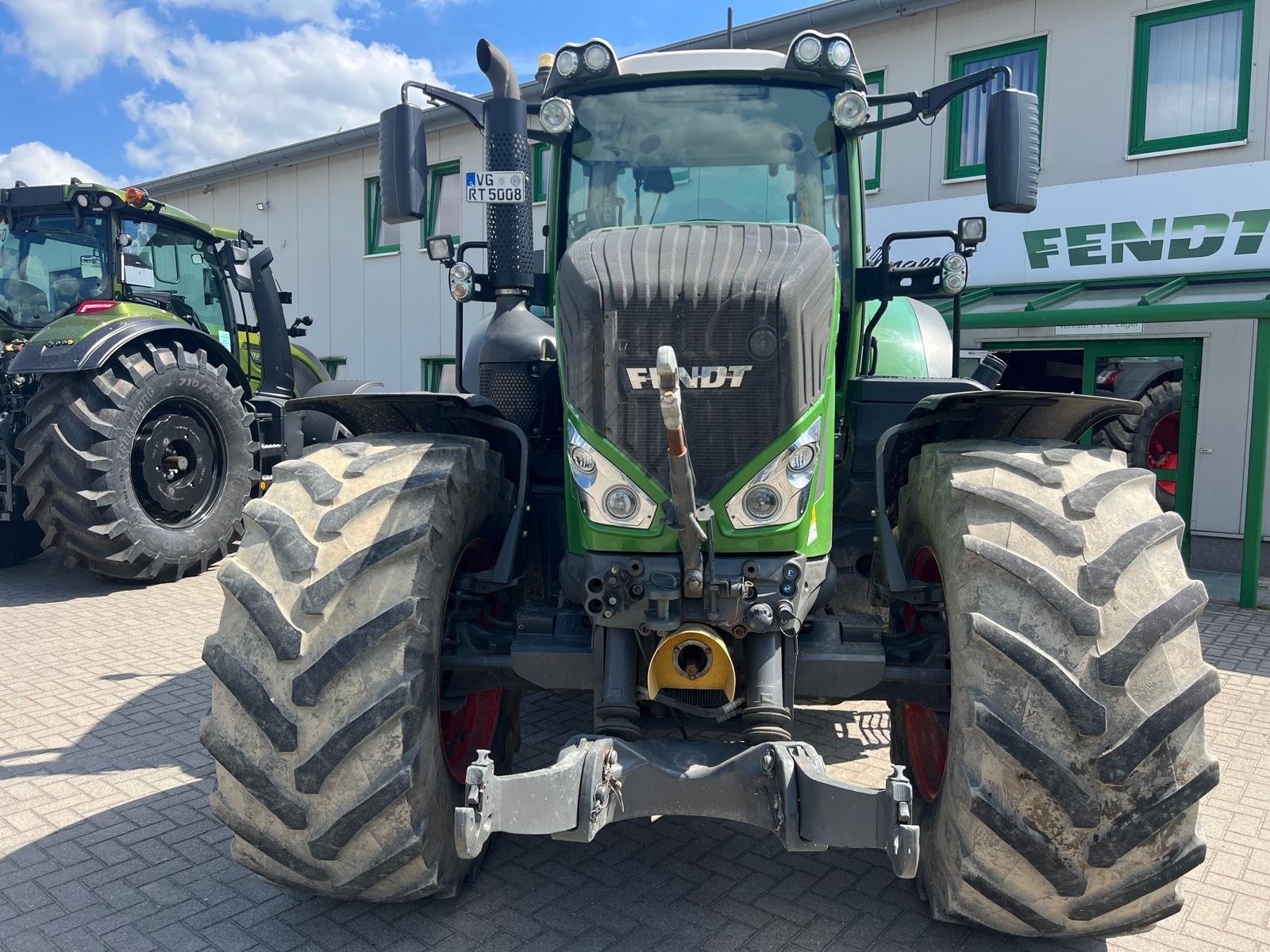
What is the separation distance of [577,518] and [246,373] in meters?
7.75

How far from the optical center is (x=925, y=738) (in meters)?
3.43

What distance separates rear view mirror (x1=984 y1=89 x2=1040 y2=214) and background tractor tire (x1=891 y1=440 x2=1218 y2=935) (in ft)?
4.59

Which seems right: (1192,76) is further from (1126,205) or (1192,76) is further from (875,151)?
(875,151)

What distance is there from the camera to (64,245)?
8.33 meters

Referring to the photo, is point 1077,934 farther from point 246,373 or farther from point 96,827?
point 246,373

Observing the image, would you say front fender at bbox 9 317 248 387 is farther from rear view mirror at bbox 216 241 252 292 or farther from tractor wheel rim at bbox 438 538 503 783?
tractor wheel rim at bbox 438 538 503 783

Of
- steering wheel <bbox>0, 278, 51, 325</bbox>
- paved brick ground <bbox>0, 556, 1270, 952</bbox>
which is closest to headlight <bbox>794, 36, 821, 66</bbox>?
paved brick ground <bbox>0, 556, 1270, 952</bbox>

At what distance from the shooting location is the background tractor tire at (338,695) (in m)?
2.57

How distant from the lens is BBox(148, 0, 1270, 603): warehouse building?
26.9 feet

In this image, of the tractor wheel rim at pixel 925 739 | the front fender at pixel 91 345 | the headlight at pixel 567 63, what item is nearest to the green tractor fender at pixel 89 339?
the front fender at pixel 91 345

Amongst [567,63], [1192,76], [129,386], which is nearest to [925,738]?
[567,63]

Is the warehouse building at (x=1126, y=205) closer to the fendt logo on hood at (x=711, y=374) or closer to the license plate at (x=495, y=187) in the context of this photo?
the license plate at (x=495, y=187)

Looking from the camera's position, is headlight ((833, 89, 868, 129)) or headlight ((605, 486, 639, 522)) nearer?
headlight ((605, 486, 639, 522))

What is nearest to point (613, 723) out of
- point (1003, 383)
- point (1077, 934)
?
point (1077, 934)
